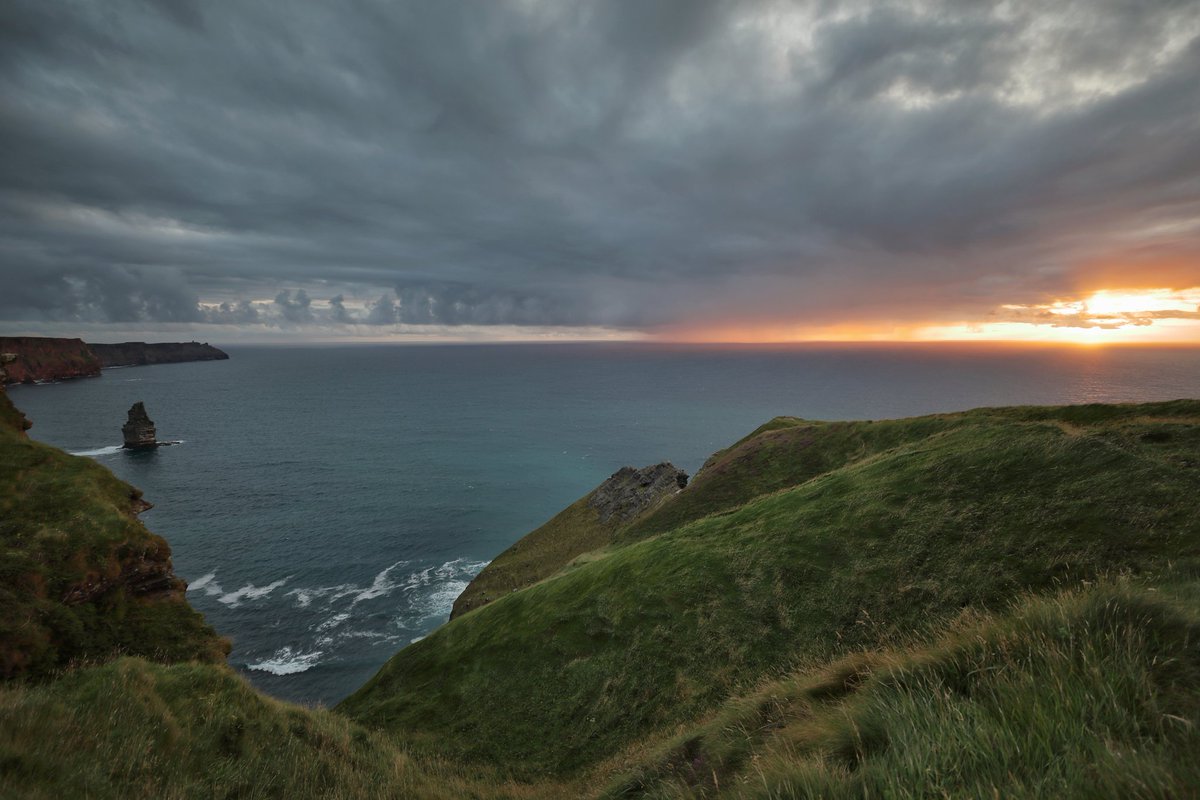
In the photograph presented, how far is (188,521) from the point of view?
86.4 meters

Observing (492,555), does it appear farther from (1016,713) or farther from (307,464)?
(1016,713)

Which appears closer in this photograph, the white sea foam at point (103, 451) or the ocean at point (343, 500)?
the ocean at point (343, 500)

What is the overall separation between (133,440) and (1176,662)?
198 meters

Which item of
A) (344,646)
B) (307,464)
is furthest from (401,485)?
(344,646)

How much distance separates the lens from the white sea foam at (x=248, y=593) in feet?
202

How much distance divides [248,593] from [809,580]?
2985 inches

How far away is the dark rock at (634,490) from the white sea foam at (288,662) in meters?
41.8

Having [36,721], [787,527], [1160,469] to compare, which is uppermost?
[1160,469]

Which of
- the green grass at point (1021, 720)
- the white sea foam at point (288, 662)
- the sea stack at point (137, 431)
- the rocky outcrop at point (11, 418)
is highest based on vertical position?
the green grass at point (1021, 720)

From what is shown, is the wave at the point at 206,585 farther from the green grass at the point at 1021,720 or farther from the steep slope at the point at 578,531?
the green grass at the point at 1021,720

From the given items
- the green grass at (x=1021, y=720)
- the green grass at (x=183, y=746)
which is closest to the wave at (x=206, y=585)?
the green grass at (x=183, y=746)

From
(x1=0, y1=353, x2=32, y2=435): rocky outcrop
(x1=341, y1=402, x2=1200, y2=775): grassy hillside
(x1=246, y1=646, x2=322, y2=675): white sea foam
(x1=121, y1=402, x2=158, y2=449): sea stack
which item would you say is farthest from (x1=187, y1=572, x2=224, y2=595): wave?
(x1=121, y1=402, x2=158, y2=449): sea stack

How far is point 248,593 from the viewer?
6419cm

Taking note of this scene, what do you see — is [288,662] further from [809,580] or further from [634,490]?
[809,580]
